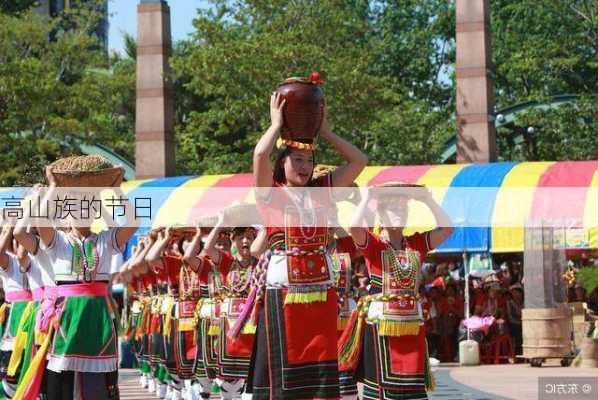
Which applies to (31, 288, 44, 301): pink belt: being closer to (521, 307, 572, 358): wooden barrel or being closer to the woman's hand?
the woman's hand

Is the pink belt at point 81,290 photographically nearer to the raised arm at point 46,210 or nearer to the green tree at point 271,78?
the raised arm at point 46,210

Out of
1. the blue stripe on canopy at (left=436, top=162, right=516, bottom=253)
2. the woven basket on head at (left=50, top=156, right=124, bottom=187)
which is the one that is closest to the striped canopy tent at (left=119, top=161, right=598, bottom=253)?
the blue stripe on canopy at (left=436, top=162, right=516, bottom=253)

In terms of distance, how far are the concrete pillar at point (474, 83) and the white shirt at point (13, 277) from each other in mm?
15376

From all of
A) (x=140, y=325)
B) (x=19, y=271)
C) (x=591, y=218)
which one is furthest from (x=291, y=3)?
(x=19, y=271)

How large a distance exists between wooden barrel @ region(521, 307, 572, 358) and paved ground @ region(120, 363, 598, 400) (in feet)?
0.73

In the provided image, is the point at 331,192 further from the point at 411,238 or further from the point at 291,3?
the point at 291,3

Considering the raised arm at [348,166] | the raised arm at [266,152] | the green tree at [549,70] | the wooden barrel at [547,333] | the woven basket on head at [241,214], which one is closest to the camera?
the raised arm at [266,152]

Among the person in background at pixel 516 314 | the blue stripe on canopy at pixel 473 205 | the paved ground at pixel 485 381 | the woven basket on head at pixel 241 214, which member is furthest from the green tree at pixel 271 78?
the woven basket on head at pixel 241 214

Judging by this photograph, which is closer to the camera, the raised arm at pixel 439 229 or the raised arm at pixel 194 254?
the raised arm at pixel 439 229

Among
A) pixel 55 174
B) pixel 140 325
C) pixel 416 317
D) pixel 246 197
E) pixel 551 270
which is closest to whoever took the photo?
pixel 55 174

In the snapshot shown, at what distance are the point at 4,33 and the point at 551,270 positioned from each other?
51.2 ft

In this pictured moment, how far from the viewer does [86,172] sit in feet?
24.1

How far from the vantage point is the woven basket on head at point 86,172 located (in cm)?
731

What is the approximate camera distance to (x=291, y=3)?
2836cm
